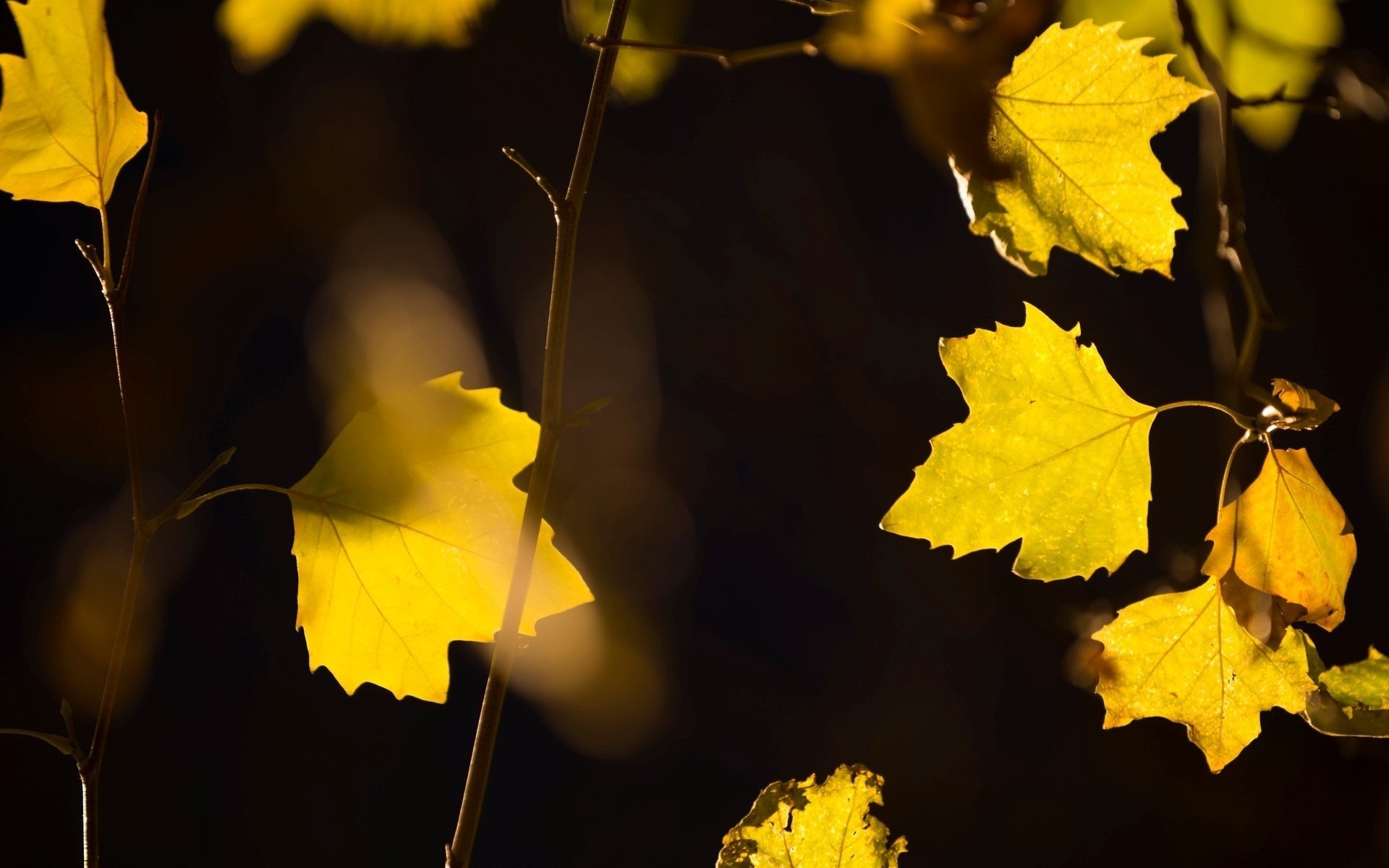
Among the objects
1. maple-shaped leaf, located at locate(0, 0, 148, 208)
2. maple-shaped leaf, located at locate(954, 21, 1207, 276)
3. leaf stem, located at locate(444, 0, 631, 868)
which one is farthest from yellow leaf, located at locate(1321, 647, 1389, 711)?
maple-shaped leaf, located at locate(0, 0, 148, 208)

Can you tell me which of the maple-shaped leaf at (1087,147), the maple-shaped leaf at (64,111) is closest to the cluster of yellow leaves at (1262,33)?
the maple-shaped leaf at (1087,147)

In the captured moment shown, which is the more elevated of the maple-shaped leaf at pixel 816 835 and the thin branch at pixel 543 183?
the thin branch at pixel 543 183

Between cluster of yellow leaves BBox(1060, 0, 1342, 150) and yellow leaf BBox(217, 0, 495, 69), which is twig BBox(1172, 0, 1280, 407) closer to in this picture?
cluster of yellow leaves BBox(1060, 0, 1342, 150)

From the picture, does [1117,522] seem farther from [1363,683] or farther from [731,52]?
[731,52]

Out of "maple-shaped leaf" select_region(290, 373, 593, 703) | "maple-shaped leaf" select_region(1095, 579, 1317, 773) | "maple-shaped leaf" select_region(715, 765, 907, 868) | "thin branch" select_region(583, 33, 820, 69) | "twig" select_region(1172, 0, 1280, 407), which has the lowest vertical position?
"maple-shaped leaf" select_region(1095, 579, 1317, 773)

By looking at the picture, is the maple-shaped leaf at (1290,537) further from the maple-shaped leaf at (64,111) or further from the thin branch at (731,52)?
the maple-shaped leaf at (64,111)

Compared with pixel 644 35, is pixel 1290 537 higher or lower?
lower

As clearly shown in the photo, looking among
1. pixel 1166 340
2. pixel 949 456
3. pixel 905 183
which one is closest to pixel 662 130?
pixel 905 183

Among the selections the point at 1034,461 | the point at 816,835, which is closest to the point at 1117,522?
the point at 1034,461
